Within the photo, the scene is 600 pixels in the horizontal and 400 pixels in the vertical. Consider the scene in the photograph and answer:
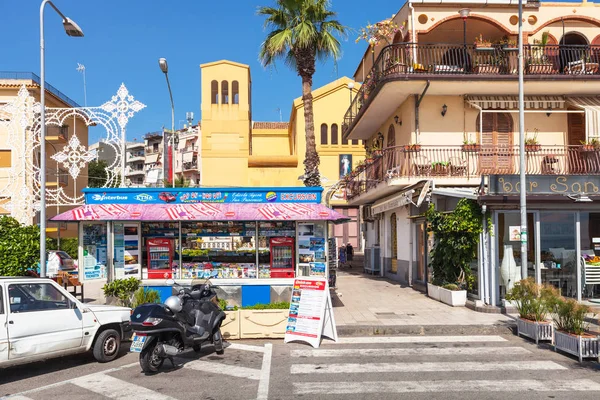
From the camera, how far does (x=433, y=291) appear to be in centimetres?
1648

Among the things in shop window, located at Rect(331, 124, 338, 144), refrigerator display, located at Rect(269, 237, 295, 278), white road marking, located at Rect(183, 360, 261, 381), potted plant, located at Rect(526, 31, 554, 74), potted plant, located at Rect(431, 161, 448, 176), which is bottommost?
white road marking, located at Rect(183, 360, 261, 381)

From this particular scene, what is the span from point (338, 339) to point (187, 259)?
539 centimetres

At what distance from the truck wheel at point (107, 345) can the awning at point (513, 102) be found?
48.0ft

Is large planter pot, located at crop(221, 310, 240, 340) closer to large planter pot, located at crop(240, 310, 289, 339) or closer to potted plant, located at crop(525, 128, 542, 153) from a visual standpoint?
large planter pot, located at crop(240, 310, 289, 339)

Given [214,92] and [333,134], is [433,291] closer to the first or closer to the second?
[333,134]

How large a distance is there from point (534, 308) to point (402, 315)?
144 inches

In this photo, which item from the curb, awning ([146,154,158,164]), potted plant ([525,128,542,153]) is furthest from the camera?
awning ([146,154,158,164])

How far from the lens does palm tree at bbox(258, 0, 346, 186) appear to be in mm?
20281

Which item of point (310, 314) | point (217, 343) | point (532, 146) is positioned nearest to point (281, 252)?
point (310, 314)

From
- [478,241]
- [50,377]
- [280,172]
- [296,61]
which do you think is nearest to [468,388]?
[50,377]

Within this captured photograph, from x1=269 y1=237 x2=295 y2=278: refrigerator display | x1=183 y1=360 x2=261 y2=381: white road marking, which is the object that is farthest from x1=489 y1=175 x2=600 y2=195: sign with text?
x1=183 y1=360 x2=261 y2=381: white road marking

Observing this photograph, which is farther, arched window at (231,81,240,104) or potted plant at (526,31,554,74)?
arched window at (231,81,240,104)

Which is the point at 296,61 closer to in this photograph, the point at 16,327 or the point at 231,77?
the point at 16,327

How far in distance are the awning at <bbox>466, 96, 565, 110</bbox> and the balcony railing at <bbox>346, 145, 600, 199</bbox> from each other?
1503 millimetres
